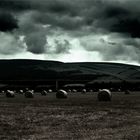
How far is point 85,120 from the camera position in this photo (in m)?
24.1

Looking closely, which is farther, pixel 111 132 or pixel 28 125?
pixel 28 125

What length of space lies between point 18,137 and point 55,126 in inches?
156

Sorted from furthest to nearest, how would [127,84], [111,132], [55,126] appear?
1. [127,84]
2. [55,126]
3. [111,132]

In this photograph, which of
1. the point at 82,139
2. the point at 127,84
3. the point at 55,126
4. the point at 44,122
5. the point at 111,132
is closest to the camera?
the point at 82,139

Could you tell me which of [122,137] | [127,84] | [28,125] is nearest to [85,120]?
[28,125]

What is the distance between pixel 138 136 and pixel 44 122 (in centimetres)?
685

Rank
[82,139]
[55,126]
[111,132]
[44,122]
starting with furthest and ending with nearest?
[44,122]
[55,126]
[111,132]
[82,139]

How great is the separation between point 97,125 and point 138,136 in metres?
4.32

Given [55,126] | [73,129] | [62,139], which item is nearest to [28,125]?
[55,126]

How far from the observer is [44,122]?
75.1 feet

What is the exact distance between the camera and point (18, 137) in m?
17.6

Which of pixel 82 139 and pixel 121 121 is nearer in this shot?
pixel 82 139

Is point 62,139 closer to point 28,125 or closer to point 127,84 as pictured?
point 28,125

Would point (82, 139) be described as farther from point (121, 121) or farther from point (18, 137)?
point (121, 121)
